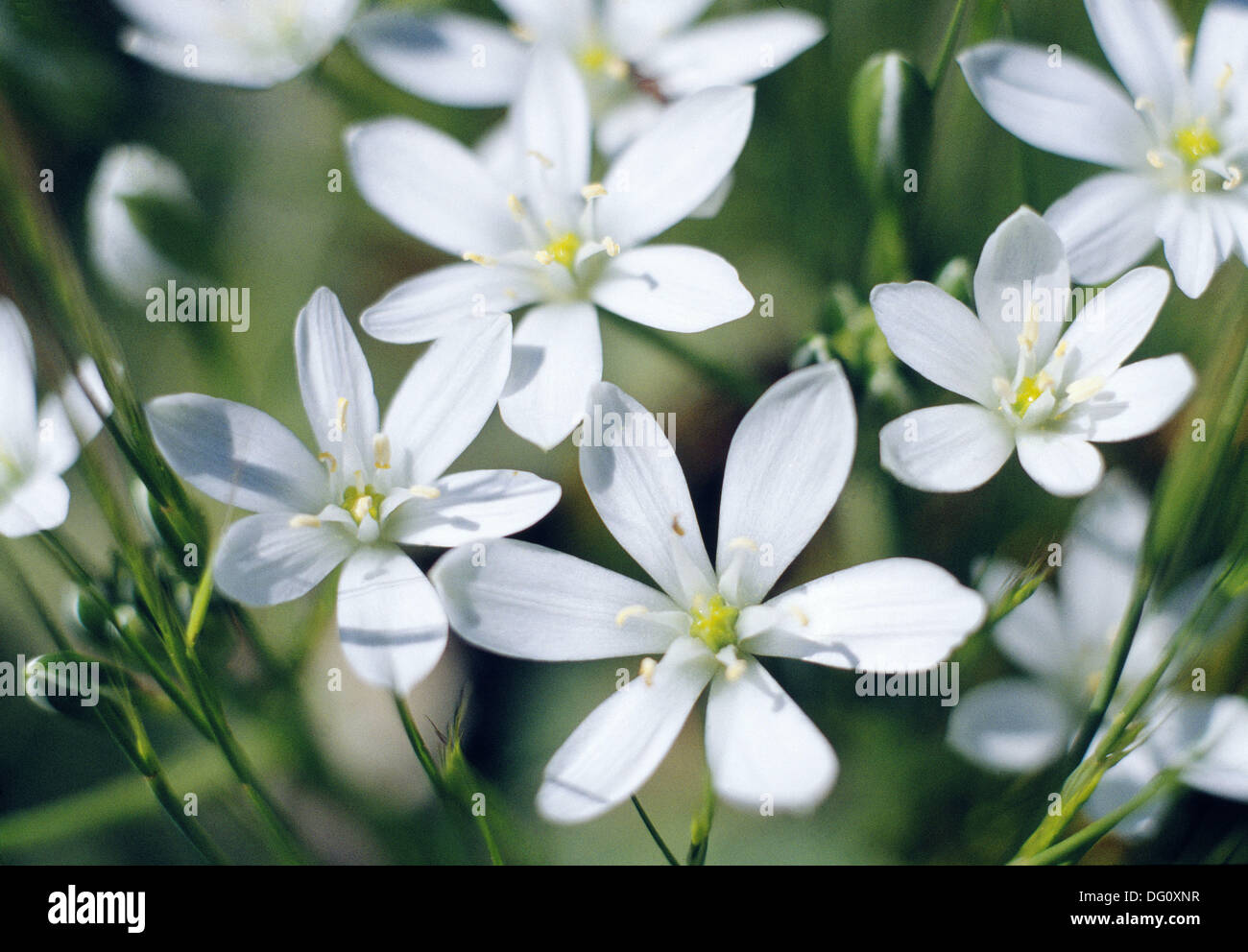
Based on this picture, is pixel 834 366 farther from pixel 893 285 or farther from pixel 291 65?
pixel 291 65

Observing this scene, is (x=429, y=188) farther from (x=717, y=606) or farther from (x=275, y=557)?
(x=717, y=606)

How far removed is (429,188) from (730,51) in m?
0.46

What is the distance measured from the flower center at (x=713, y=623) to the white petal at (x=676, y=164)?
1.45ft

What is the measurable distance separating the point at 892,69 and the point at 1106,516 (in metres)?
0.65

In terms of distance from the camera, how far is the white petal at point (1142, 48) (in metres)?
1.23

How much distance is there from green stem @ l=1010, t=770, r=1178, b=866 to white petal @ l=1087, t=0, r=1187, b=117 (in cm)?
79

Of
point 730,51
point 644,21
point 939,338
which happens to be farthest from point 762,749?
point 644,21

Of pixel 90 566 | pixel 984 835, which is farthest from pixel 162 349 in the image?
pixel 984 835

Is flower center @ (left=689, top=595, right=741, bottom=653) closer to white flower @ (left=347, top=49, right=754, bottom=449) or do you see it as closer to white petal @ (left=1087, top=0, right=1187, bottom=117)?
white flower @ (left=347, top=49, right=754, bottom=449)

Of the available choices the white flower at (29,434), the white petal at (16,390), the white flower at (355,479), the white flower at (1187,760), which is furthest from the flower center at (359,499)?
the white flower at (1187,760)

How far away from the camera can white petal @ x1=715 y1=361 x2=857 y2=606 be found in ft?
3.24

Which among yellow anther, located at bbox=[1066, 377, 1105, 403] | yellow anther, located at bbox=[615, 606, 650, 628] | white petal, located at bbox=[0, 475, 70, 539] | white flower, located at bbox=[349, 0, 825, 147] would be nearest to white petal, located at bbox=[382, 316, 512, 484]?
yellow anther, located at bbox=[615, 606, 650, 628]

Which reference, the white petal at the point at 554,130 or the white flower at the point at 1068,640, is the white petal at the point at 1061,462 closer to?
the white flower at the point at 1068,640

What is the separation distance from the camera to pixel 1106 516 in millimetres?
1396
